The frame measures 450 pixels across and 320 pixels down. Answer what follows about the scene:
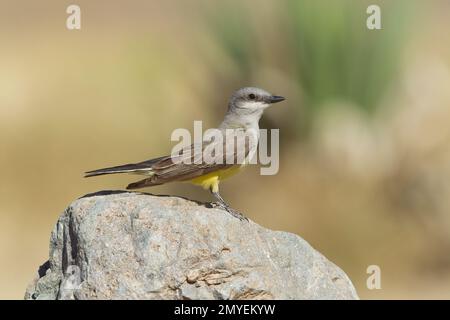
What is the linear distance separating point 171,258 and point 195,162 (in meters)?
1.42

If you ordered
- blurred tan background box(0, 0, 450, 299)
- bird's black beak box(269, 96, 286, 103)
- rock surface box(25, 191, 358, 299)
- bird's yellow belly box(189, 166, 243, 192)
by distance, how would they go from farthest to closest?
blurred tan background box(0, 0, 450, 299) < bird's black beak box(269, 96, 286, 103) < bird's yellow belly box(189, 166, 243, 192) < rock surface box(25, 191, 358, 299)

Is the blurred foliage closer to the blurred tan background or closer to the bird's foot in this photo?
the blurred tan background

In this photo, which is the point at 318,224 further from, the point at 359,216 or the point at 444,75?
the point at 444,75

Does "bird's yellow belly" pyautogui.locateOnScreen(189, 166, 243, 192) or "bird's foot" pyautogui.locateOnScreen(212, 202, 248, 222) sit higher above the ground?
"bird's yellow belly" pyautogui.locateOnScreen(189, 166, 243, 192)

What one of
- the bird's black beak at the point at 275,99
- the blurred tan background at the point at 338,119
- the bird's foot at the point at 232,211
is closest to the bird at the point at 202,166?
the bird's foot at the point at 232,211

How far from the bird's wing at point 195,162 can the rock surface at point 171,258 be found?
506 millimetres

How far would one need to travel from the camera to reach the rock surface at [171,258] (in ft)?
19.5

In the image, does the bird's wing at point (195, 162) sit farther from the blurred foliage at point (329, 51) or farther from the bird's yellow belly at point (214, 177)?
the blurred foliage at point (329, 51)

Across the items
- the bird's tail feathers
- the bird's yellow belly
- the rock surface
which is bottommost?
the rock surface

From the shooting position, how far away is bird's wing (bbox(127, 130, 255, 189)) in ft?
23.4

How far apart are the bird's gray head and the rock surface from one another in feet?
6.20

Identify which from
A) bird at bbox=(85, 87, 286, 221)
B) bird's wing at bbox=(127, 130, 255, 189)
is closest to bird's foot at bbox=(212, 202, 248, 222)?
bird at bbox=(85, 87, 286, 221)

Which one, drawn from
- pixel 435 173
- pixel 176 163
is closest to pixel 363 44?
pixel 435 173
